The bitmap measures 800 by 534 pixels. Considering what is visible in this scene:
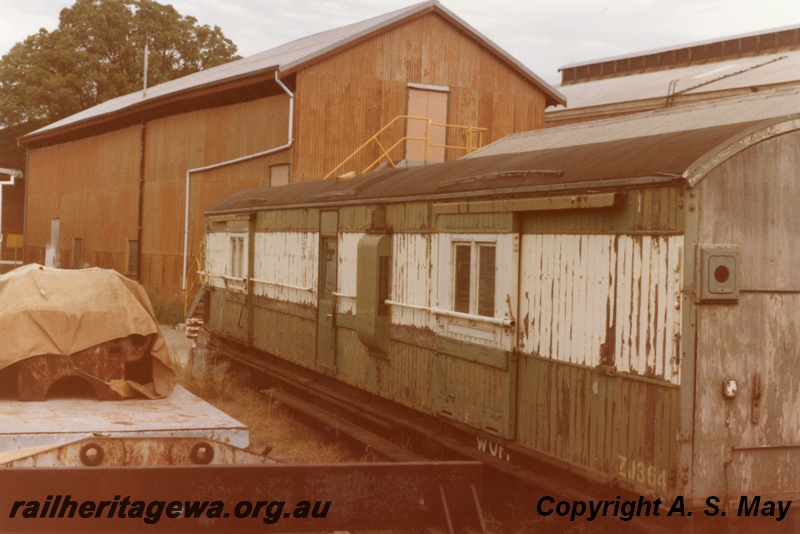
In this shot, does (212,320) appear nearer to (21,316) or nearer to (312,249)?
(312,249)

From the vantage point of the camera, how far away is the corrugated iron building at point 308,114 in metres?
22.4

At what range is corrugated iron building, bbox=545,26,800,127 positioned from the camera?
24.2 meters

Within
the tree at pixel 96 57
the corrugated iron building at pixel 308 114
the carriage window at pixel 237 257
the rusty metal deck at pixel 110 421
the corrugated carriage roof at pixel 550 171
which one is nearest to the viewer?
the corrugated carriage roof at pixel 550 171

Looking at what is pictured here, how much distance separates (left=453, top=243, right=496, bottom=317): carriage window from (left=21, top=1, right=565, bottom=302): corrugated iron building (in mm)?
13389

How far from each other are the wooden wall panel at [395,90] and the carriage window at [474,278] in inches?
525

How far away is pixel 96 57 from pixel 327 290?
45.4 metres

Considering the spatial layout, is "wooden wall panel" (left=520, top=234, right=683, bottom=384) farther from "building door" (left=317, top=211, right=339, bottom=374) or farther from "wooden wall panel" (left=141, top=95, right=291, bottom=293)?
"wooden wall panel" (left=141, top=95, right=291, bottom=293)

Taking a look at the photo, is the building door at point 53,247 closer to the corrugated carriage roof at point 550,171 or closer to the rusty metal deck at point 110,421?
the corrugated carriage roof at point 550,171

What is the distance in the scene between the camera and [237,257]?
16.3 meters

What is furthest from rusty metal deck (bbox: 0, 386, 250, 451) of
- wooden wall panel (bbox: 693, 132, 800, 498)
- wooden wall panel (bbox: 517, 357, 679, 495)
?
wooden wall panel (bbox: 693, 132, 800, 498)

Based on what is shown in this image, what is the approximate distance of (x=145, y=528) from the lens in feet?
17.4

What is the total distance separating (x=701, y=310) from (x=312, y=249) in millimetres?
7352

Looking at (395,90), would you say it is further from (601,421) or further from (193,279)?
(601,421)

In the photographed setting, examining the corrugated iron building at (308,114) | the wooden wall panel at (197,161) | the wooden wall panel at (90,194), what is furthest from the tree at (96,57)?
the wooden wall panel at (197,161)
